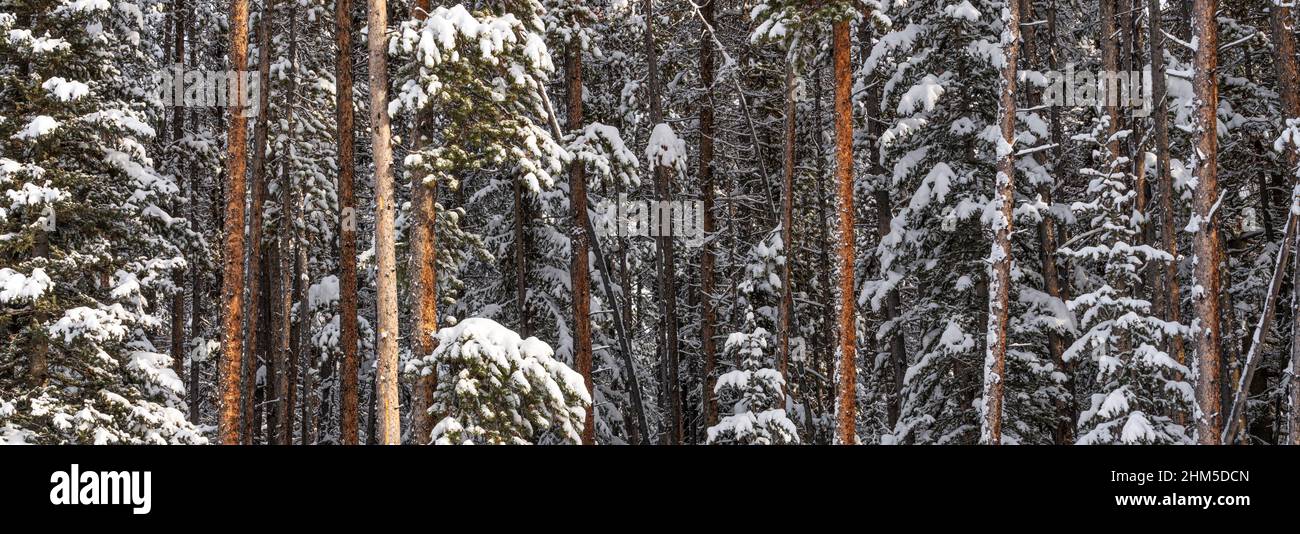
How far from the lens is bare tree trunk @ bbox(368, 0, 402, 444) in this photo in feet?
43.7

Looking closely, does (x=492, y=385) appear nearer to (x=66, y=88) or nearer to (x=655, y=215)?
(x=66, y=88)

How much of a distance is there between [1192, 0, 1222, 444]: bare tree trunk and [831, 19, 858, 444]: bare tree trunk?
4.92m

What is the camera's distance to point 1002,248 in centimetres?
1559

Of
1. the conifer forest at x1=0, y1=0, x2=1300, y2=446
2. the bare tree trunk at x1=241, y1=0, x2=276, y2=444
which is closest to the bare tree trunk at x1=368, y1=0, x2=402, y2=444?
the conifer forest at x1=0, y1=0, x2=1300, y2=446

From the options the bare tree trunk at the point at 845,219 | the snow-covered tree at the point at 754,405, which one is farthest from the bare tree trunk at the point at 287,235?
the bare tree trunk at the point at 845,219

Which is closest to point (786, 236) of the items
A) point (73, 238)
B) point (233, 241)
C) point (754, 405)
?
point (754, 405)

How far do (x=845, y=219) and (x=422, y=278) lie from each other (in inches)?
267

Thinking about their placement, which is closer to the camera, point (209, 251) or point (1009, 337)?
point (1009, 337)

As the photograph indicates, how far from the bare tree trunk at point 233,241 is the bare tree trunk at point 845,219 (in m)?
9.31
